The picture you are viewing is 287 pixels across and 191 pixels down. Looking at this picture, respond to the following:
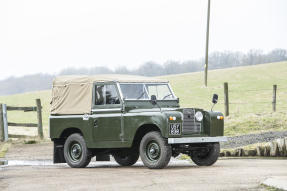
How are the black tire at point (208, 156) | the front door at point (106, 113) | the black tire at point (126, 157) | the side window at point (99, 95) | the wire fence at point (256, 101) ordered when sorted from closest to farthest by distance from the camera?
the black tire at point (208, 156) < the front door at point (106, 113) < the side window at point (99, 95) < the black tire at point (126, 157) < the wire fence at point (256, 101)

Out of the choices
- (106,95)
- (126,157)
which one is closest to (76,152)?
(126,157)

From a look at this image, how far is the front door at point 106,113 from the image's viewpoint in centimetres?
1438

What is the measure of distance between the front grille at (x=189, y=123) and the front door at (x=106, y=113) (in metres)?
1.57

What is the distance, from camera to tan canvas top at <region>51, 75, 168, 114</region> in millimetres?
15031

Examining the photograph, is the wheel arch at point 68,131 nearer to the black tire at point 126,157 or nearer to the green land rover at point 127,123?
the green land rover at point 127,123

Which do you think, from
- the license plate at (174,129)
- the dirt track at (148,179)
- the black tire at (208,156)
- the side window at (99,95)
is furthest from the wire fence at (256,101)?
the dirt track at (148,179)

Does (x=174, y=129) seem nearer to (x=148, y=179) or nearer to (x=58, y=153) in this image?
(x=148, y=179)

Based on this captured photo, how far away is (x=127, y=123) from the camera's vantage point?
1405 centimetres

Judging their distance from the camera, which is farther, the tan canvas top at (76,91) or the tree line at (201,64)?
the tree line at (201,64)

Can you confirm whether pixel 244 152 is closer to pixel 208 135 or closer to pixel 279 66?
pixel 208 135

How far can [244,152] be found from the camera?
55.2ft

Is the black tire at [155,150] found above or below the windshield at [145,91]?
below

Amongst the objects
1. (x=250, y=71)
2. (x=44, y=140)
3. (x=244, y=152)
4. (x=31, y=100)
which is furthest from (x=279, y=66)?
(x=244, y=152)

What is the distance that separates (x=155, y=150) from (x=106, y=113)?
1790 millimetres
